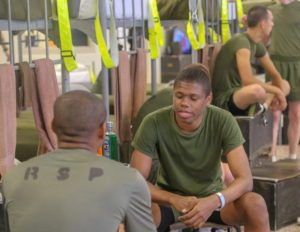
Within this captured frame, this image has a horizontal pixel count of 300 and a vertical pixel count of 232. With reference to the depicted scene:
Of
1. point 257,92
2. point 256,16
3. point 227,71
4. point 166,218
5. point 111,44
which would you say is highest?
point 256,16

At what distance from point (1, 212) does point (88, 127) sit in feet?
3.06

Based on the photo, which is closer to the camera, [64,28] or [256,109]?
[64,28]

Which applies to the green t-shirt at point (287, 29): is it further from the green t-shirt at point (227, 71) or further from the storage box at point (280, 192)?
the storage box at point (280, 192)

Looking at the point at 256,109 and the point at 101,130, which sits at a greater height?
the point at 101,130

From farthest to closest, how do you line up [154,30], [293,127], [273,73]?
[293,127]
[273,73]
[154,30]

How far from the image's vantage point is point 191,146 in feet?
8.84

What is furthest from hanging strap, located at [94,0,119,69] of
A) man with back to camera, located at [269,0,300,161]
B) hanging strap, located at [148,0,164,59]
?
man with back to camera, located at [269,0,300,161]

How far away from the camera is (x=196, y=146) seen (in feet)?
8.84

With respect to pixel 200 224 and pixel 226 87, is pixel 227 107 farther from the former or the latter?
pixel 200 224

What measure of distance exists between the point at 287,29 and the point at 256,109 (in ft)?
3.61

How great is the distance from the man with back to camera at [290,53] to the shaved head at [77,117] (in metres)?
3.36

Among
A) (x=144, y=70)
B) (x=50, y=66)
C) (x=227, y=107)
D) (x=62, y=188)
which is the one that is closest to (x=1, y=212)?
(x=50, y=66)

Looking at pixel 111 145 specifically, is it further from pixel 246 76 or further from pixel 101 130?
pixel 246 76

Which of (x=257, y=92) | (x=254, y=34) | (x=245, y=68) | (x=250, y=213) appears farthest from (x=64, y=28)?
(x=254, y=34)
